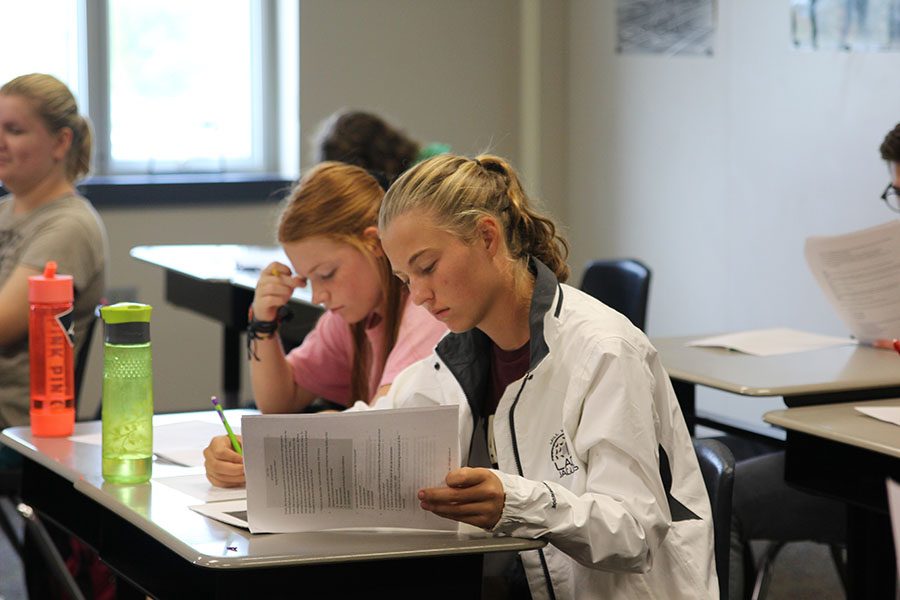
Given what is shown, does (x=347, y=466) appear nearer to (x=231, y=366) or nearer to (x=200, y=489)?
(x=200, y=489)

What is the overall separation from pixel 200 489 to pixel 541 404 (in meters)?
0.47

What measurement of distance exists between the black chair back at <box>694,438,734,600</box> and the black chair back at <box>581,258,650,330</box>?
1375 millimetres

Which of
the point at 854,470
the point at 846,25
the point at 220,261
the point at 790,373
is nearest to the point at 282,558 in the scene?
the point at 854,470

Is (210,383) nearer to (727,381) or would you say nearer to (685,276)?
(685,276)

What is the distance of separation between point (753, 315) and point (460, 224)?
265 cm

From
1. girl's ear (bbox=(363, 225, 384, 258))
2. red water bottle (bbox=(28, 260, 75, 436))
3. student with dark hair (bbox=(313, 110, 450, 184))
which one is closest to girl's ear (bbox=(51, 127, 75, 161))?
student with dark hair (bbox=(313, 110, 450, 184))

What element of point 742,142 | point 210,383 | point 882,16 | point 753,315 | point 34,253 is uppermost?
point 882,16

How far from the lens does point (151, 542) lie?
1.63 metres

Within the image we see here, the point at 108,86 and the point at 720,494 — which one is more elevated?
the point at 108,86

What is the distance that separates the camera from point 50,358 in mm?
1990

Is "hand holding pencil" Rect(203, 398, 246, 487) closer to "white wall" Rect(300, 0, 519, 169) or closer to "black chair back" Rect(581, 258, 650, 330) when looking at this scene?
"black chair back" Rect(581, 258, 650, 330)

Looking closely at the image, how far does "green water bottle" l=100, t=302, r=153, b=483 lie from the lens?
5.63 ft

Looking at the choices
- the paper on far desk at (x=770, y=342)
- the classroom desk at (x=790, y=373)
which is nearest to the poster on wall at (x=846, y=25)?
the paper on far desk at (x=770, y=342)

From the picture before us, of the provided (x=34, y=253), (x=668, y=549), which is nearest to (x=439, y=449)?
(x=668, y=549)
